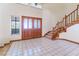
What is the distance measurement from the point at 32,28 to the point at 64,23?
2.45ft

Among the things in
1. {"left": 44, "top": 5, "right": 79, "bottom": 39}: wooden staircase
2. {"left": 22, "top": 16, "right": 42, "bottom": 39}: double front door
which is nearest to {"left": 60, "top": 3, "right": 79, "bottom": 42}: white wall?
{"left": 44, "top": 5, "right": 79, "bottom": 39}: wooden staircase

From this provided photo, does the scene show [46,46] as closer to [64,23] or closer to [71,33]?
[71,33]

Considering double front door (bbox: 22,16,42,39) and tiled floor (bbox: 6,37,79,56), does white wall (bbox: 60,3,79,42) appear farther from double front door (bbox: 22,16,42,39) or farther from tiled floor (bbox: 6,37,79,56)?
double front door (bbox: 22,16,42,39)

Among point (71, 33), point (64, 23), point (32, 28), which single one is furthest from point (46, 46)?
point (64, 23)

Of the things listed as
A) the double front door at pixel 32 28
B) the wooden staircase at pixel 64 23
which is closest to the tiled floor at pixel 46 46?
the double front door at pixel 32 28

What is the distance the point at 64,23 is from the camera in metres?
2.96

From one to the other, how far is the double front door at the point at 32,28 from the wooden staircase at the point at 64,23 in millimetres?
227

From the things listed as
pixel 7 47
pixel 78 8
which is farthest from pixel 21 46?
pixel 78 8

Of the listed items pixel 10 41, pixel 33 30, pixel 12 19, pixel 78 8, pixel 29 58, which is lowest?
pixel 29 58

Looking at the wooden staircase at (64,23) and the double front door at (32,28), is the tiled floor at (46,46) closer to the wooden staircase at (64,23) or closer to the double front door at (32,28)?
the double front door at (32,28)

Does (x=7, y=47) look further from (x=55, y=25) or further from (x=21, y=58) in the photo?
(x=55, y=25)

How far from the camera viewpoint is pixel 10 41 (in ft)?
10.1

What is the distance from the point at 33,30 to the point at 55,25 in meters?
0.54

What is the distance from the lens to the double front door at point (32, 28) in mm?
3078
